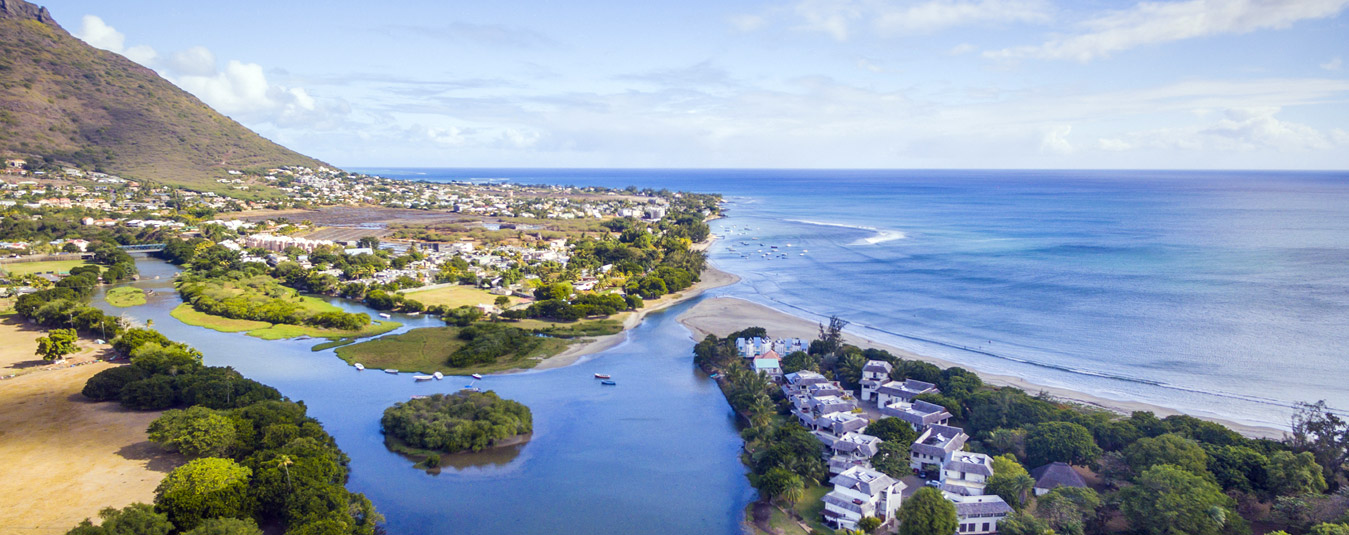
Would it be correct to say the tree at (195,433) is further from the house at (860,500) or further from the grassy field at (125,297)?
the grassy field at (125,297)

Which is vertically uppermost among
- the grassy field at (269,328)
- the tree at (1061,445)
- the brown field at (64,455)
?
the tree at (1061,445)

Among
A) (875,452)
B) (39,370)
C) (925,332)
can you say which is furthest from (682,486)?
(39,370)

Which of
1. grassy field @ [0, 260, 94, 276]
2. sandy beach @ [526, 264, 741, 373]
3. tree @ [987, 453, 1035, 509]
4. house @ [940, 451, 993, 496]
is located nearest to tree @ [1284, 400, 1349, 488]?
tree @ [987, 453, 1035, 509]

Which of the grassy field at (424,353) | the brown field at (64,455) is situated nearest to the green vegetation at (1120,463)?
the grassy field at (424,353)

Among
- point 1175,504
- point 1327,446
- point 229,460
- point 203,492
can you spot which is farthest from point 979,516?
point 229,460

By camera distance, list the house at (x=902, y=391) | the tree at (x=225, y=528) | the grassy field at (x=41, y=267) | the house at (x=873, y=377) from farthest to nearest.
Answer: the grassy field at (x=41, y=267) → the house at (x=873, y=377) → the house at (x=902, y=391) → the tree at (x=225, y=528)

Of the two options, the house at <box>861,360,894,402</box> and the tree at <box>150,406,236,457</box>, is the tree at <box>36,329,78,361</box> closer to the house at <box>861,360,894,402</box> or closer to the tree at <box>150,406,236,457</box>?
the tree at <box>150,406,236,457</box>

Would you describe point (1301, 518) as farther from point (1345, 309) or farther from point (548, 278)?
point (548, 278)
